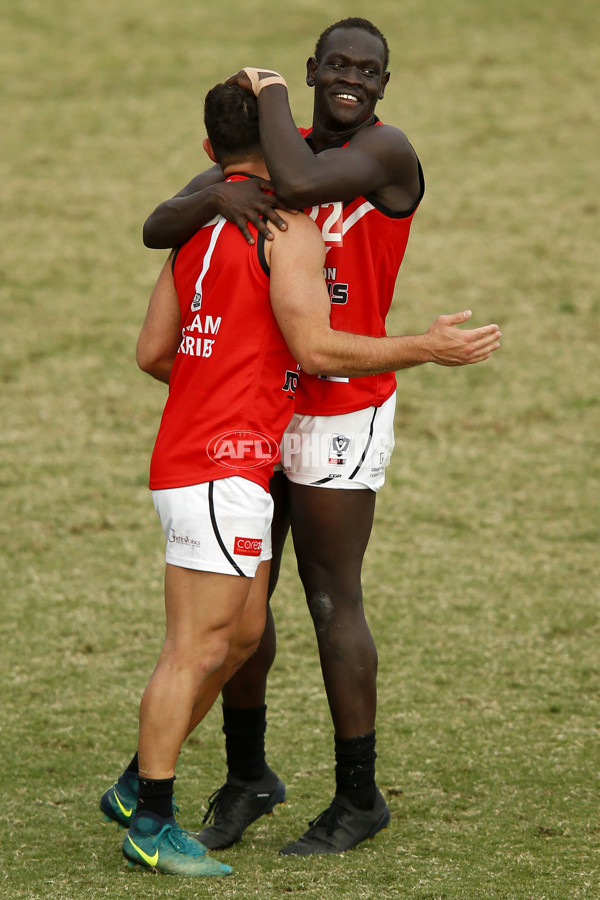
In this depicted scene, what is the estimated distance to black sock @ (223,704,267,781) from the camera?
3.53 m

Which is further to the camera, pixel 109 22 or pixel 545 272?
pixel 109 22

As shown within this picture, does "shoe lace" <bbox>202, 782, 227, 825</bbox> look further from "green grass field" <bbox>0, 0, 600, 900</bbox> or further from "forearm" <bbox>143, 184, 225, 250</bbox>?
"forearm" <bbox>143, 184, 225, 250</bbox>

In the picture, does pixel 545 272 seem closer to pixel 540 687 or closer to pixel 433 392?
pixel 433 392

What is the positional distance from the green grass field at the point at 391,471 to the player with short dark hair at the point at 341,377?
22 centimetres

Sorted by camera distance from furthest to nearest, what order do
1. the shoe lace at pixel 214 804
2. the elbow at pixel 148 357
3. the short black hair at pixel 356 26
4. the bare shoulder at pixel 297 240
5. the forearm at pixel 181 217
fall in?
the shoe lace at pixel 214 804 < the elbow at pixel 148 357 < the short black hair at pixel 356 26 < the forearm at pixel 181 217 < the bare shoulder at pixel 297 240

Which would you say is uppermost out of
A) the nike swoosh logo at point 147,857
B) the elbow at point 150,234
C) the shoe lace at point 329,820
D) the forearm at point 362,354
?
the elbow at point 150,234

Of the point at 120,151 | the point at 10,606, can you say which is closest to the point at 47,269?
the point at 120,151

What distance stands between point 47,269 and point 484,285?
11.3 ft

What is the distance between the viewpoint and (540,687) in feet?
15.2

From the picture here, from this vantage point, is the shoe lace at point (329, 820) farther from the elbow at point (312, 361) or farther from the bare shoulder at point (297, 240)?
the bare shoulder at point (297, 240)

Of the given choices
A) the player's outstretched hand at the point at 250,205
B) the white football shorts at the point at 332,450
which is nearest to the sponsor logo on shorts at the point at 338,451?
the white football shorts at the point at 332,450

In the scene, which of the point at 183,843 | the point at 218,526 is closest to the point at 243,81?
the point at 218,526

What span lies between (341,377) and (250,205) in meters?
0.54

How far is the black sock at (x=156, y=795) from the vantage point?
3.01 meters
